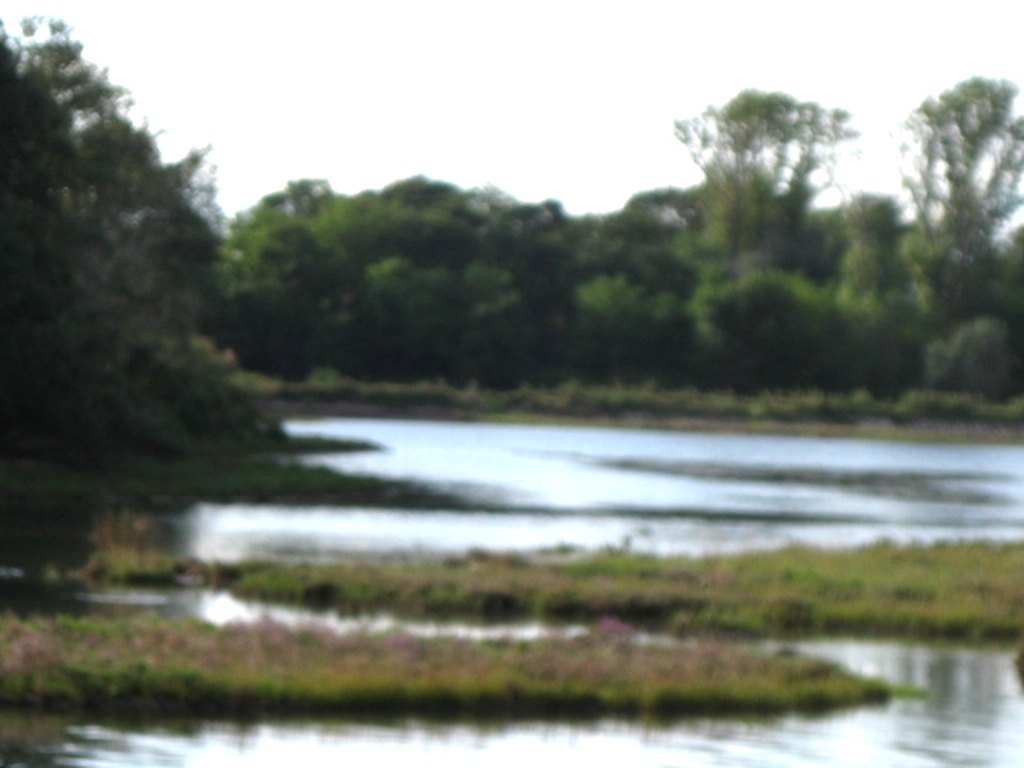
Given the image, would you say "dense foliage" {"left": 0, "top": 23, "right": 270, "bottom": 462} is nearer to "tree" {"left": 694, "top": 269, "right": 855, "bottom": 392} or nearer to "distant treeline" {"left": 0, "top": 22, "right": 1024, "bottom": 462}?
"distant treeline" {"left": 0, "top": 22, "right": 1024, "bottom": 462}

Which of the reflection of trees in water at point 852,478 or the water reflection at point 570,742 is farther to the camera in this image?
the reflection of trees in water at point 852,478

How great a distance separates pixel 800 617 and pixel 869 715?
699 centimetres

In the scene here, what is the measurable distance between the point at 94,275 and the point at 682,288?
258ft

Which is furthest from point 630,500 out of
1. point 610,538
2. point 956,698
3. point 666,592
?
point 956,698

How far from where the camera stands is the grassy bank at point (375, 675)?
16.6 meters

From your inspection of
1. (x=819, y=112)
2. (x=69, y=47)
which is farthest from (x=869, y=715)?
(x=819, y=112)

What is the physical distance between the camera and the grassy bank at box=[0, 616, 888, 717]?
16641mm

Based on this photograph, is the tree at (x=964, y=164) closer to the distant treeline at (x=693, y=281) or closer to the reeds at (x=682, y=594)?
the distant treeline at (x=693, y=281)

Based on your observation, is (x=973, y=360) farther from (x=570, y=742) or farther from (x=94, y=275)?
(x=570, y=742)

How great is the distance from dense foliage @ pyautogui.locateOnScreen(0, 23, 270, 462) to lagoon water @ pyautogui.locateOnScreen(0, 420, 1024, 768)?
394 cm

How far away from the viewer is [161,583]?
26656mm

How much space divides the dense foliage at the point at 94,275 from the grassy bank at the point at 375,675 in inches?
921

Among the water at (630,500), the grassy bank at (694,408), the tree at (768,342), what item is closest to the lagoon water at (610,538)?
the water at (630,500)

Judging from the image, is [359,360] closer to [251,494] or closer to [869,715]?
[251,494]
